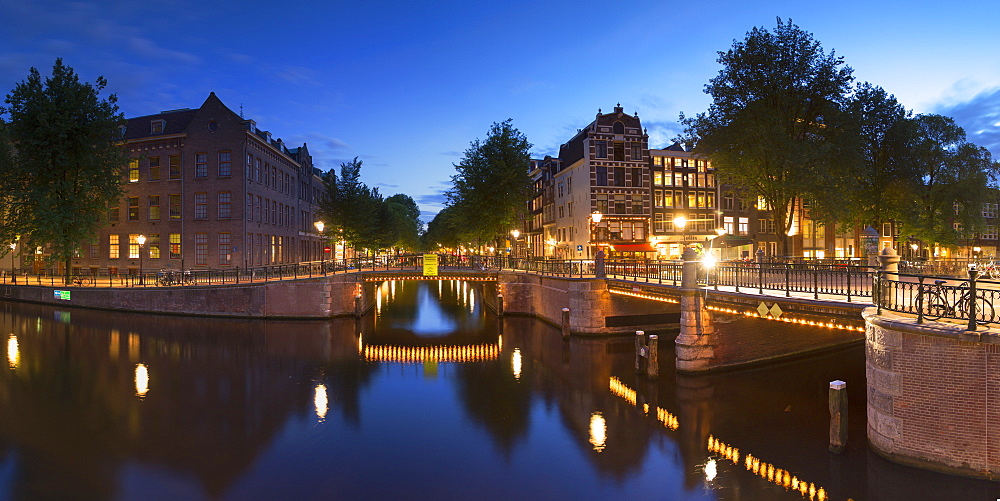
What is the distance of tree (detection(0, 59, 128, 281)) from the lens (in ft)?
123

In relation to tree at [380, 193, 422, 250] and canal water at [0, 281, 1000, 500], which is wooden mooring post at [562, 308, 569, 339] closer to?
canal water at [0, 281, 1000, 500]

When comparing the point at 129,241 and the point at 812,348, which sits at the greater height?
the point at 129,241

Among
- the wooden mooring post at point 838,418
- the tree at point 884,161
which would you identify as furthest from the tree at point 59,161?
the tree at point 884,161

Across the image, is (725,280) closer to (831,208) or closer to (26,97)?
(831,208)

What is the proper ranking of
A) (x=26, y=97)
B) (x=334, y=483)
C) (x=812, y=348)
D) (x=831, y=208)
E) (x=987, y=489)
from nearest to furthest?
(x=987, y=489), (x=334, y=483), (x=812, y=348), (x=831, y=208), (x=26, y=97)

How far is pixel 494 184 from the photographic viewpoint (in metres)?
43.6

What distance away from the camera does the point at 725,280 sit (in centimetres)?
2158

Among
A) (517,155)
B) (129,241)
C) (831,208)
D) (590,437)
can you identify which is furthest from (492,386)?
(129,241)

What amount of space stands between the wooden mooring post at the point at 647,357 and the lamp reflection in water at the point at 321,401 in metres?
12.5

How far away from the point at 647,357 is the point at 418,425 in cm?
1006

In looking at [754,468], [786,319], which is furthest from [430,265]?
[754,468]

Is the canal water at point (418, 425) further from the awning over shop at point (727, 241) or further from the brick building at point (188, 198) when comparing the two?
the brick building at point (188, 198)

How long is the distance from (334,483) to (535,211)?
201 feet

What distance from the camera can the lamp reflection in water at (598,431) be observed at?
49.8ft
